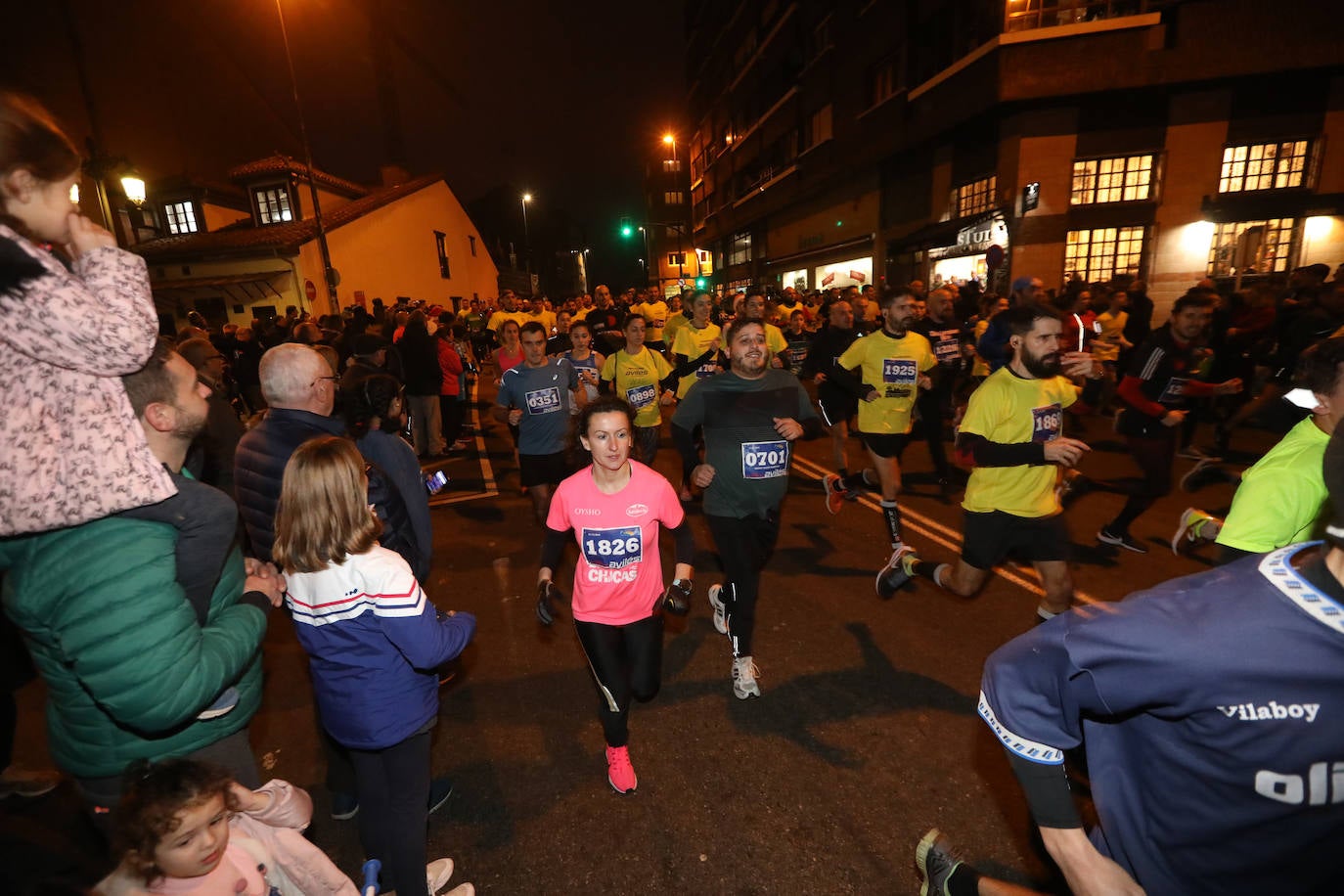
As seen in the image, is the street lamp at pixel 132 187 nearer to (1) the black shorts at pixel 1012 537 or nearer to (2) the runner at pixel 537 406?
(2) the runner at pixel 537 406

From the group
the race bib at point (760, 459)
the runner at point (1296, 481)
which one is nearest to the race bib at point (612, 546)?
the race bib at point (760, 459)

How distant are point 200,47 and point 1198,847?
4407 centimetres

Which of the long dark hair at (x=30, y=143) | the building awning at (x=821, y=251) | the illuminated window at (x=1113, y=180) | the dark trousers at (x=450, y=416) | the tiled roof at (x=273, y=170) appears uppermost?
the tiled roof at (x=273, y=170)

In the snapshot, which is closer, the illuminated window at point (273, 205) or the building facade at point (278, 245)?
the building facade at point (278, 245)

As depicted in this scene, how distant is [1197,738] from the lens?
1344mm

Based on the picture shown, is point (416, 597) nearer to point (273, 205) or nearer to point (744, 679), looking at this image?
point (744, 679)

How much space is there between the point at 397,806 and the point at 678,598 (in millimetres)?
1501

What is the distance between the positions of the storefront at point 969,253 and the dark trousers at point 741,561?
1653 centimetres

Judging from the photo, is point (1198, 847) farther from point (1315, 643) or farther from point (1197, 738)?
point (1315, 643)

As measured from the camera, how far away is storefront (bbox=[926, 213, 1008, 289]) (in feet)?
64.0

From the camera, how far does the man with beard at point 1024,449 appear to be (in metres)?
3.96

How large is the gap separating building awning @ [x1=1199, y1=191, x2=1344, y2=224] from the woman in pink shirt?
2227 cm

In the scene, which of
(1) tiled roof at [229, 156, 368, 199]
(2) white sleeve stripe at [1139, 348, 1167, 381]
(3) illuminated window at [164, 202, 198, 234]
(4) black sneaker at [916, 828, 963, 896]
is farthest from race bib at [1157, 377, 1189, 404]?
(3) illuminated window at [164, 202, 198, 234]

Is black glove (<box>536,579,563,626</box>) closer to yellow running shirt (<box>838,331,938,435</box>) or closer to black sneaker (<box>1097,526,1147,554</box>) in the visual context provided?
yellow running shirt (<box>838,331,938,435</box>)
